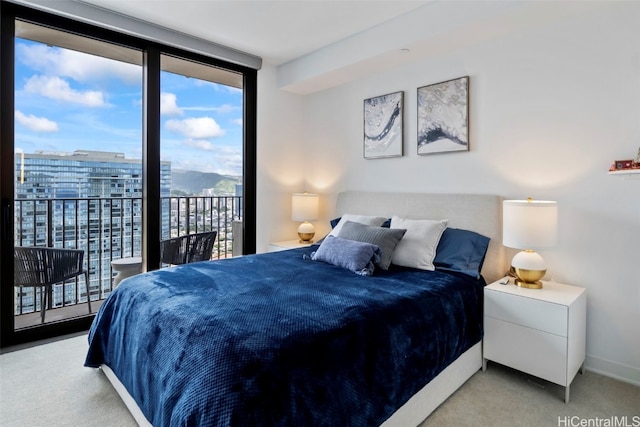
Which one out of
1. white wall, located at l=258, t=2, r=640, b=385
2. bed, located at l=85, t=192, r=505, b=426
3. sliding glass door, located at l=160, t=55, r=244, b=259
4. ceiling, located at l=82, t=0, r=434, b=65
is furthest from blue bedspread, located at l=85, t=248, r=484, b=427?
ceiling, located at l=82, t=0, r=434, b=65

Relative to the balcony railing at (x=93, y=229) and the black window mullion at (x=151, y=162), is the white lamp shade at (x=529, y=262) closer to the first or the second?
the balcony railing at (x=93, y=229)

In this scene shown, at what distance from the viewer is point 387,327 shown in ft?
5.28

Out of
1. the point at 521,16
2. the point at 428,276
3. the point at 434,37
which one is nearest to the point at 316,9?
the point at 434,37

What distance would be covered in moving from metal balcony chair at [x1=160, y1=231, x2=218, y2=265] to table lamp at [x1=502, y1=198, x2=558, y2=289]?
2.90 meters

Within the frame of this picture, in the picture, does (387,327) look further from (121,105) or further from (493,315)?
(121,105)

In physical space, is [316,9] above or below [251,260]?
above

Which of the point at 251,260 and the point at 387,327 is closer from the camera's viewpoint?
the point at 387,327

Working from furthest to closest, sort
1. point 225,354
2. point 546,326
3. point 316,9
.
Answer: point 316,9 → point 546,326 → point 225,354

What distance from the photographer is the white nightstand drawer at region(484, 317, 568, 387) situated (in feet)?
6.45

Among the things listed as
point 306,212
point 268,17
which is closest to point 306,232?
point 306,212

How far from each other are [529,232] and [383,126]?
5.88 ft

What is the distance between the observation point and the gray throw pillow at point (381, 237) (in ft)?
8.26

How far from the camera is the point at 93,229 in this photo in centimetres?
350

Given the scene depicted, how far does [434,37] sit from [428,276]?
1848 mm
